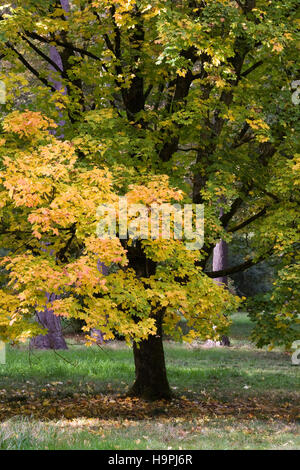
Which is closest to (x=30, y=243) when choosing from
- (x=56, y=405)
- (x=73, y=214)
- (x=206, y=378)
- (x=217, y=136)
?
(x=73, y=214)

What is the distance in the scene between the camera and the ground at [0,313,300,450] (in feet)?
26.7

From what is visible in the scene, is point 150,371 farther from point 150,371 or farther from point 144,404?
point 144,404

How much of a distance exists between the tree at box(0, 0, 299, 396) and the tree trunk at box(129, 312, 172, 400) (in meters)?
0.06

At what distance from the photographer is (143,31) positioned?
1270 cm

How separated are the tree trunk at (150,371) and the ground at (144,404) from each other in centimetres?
30

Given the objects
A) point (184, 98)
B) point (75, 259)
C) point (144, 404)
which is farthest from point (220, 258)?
point (75, 259)

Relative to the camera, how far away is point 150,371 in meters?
13.0

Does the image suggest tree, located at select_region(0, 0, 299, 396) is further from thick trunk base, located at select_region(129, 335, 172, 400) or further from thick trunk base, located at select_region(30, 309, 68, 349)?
thick trunk base, located at select_region(30, 309, 68, 349)

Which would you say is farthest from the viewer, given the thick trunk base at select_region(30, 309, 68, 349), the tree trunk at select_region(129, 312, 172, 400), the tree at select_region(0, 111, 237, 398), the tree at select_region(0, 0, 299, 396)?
the thick trunk base at select_region(30, 309, 68, 349)

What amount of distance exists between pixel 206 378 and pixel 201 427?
6.52 metres

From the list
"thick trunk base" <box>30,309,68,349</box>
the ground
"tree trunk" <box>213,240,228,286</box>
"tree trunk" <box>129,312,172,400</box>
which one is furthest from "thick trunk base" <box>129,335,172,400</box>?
"tree trunk" <box>213,240,228,286</box>

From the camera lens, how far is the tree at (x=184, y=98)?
34.0 feet

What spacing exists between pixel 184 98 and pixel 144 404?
6.08 metres

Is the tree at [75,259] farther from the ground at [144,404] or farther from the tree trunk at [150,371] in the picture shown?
the tree trunk at [150,371]
